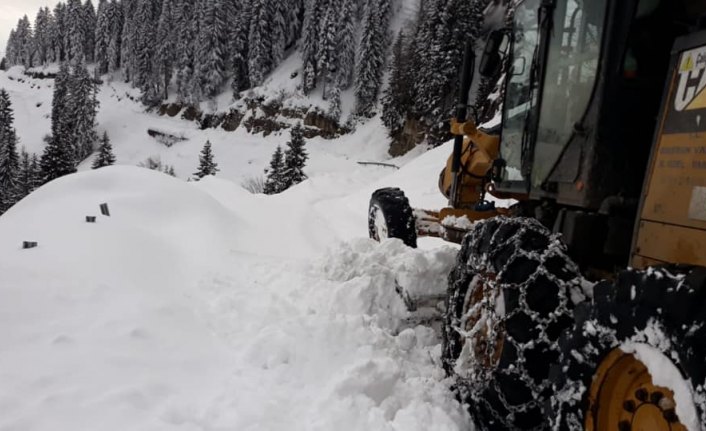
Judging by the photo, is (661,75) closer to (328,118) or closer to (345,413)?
(345,413)

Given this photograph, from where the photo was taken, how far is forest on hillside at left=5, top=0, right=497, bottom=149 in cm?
4025

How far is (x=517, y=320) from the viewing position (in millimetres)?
2443

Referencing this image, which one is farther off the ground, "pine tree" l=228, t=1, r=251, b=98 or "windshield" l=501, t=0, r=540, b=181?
"pine tree" l=228, t=1, r=251, b=98

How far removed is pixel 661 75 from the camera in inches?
102

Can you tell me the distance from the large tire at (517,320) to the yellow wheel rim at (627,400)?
414 millimetres

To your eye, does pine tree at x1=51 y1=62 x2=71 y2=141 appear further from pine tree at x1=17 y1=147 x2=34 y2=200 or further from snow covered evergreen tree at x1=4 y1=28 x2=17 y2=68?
snow covered evergreen tree at x1=4 y1=28 x2=17 y2=68

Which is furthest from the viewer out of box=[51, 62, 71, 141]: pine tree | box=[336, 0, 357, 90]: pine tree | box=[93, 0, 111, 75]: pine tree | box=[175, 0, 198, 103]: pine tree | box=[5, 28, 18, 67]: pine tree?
box=[5, 28, 18, 67]: pine tree

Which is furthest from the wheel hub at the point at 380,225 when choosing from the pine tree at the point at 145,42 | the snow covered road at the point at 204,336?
the pine tree at the point at 145,42

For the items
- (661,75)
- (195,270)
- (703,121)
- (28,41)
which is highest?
(28,41)

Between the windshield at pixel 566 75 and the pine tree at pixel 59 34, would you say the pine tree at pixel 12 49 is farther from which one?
the windshield at pixel 566 75

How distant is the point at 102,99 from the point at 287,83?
127 ft

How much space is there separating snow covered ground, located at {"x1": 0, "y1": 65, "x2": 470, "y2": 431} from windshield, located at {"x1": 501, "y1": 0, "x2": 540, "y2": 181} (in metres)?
1.27

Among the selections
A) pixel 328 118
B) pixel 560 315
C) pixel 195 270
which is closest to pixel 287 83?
pixel 328 118

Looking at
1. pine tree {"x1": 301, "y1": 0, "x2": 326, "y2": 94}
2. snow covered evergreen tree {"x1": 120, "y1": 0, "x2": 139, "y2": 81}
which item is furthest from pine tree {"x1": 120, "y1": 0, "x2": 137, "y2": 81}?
pine tree {"x1": 301, "y1": 0, "x2": 326, "y2": 94}
